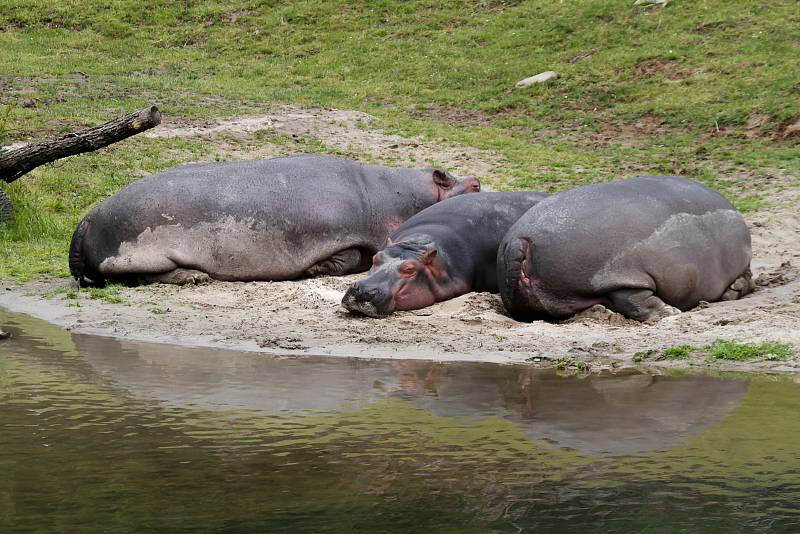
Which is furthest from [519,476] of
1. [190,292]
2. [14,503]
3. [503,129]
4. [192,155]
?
[503,129]

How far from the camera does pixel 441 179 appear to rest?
10.9m

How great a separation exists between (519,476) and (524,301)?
370 centimetres

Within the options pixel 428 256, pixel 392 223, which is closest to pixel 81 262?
pixel 392 223


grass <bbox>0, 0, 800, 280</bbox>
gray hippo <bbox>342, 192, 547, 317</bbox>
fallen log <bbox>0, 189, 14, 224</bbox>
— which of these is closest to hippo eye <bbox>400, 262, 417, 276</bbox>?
gray hippo <bbox>342, 192, 547, 317</bbox>

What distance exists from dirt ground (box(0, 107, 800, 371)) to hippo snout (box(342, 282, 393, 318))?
10cm

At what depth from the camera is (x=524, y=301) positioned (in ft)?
26.0

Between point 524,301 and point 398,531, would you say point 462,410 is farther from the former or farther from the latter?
point 524,301

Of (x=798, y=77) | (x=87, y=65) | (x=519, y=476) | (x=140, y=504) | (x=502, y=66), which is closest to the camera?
(x=140, y=504)

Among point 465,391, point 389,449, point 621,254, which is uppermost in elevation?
point 389,449

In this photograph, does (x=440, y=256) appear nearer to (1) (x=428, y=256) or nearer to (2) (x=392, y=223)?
(1) (x=428, y=256)

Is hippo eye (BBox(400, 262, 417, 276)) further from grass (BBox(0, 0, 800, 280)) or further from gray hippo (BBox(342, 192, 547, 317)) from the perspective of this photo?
grass (BBox(0, 0, 800, 280))

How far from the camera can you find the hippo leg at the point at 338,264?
32.8 feet

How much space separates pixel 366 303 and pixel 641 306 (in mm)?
1924

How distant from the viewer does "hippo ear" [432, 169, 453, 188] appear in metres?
10.8
